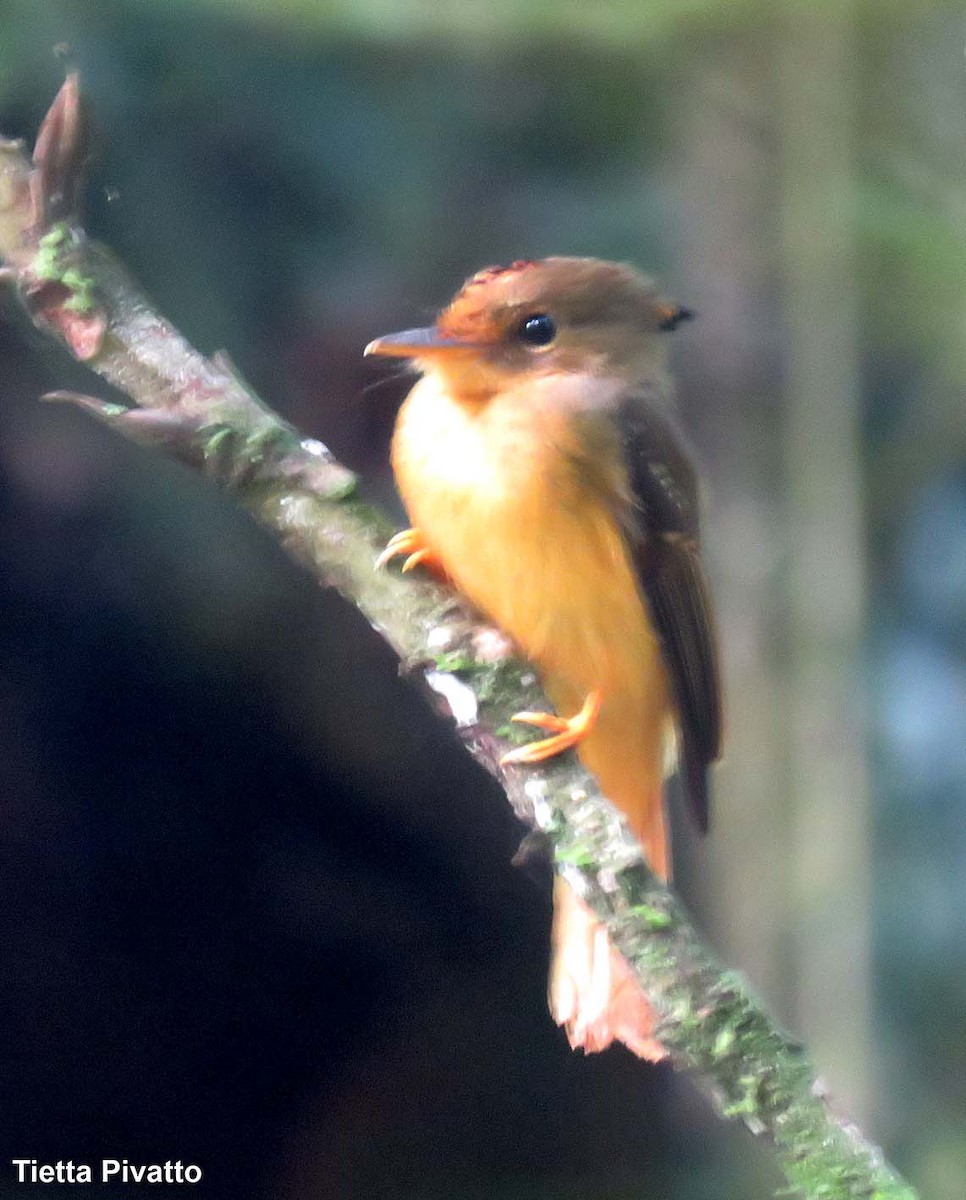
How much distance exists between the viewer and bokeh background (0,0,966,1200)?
1.10 m

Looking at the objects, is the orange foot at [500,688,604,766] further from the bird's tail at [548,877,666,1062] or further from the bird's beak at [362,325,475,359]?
the bird's beak at [362,325,475,359]

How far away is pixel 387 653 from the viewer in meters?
1.23

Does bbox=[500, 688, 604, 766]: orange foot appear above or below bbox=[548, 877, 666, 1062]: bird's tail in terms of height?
above

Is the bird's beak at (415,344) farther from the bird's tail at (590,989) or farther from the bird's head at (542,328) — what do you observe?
the bird's tail at (590,989)

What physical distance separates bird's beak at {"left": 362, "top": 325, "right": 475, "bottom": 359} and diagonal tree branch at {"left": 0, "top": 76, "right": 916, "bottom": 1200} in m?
0.09

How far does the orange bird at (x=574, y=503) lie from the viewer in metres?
1.13

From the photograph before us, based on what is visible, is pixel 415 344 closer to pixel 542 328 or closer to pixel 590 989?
pixel 542 328

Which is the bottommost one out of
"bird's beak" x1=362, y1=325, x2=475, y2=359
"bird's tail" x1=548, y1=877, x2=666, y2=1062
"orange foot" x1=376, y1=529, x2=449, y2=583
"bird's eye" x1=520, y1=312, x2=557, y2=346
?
"bird's tail" x1=548, y1=877, x2=666, y2=1062

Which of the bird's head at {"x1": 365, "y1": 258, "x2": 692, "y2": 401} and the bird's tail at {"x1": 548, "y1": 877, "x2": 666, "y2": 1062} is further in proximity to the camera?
the bird's head at {"x1": 365, "y1": 258, "x2": 692, "y2": 401}

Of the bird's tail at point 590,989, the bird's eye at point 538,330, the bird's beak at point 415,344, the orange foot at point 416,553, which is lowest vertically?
the bird's tail at point 590,989

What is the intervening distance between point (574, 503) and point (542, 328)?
0.14 metres

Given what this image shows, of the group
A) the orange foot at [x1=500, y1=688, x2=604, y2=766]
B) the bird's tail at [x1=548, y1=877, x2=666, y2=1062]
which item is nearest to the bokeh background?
the bird's tail at [x1=548, y1=877, x2=666, y2=1062]

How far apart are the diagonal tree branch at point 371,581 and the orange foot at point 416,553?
37 mm

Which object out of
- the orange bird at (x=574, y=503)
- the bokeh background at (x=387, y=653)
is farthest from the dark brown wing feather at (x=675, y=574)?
the bokeh background at (x=387, y=653)
